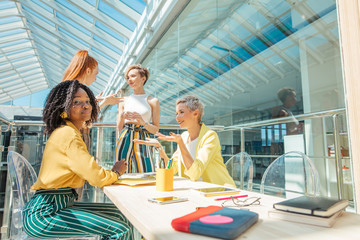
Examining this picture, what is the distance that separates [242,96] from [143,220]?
3.07m

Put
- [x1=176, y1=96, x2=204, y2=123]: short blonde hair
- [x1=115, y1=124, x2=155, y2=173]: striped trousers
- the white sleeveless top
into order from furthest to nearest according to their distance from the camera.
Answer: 1. the white sleeveless top
2. [x1=115, y1=124, x2=155, y2=173]: striped trousers
3. [x1=176, y1=96, x2=204, y2=123]: short blonde hair

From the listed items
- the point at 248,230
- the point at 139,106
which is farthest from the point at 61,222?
the point at 139,106

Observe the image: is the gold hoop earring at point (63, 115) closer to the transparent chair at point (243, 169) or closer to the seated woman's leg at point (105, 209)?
the seated woman's leg at point (105, 209)

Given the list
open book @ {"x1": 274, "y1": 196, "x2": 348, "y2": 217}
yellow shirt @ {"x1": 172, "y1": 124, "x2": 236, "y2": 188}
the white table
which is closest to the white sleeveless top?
yellow shirt @ {"x1": 172, "y1": 124, "x2": 236, "y2": 188}

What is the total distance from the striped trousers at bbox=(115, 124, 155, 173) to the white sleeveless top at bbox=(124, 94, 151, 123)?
205 millimetres

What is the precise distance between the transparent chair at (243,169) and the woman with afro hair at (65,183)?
1.07 m

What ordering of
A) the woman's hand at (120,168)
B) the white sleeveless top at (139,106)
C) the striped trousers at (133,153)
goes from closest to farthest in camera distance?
the woman's hand at (120,168), the striped trousers at (133,153), the white sleeveless top at (139,106)

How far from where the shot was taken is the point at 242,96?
3.53 metres

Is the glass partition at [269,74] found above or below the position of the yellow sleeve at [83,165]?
above

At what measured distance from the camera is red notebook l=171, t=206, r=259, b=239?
0.52 metres

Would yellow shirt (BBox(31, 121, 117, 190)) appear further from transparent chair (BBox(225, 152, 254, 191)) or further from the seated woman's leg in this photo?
transparent chair (BBox(225, 152, 254, 191))

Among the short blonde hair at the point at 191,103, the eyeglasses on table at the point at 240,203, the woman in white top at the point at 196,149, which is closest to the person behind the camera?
the eyeglasses on table at the point at 240,203

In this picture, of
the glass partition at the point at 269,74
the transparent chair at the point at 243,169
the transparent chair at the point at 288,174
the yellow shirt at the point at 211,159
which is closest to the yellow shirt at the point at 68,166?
the yellow shirt at the point at 211,159

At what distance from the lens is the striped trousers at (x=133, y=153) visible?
2.00 meters
